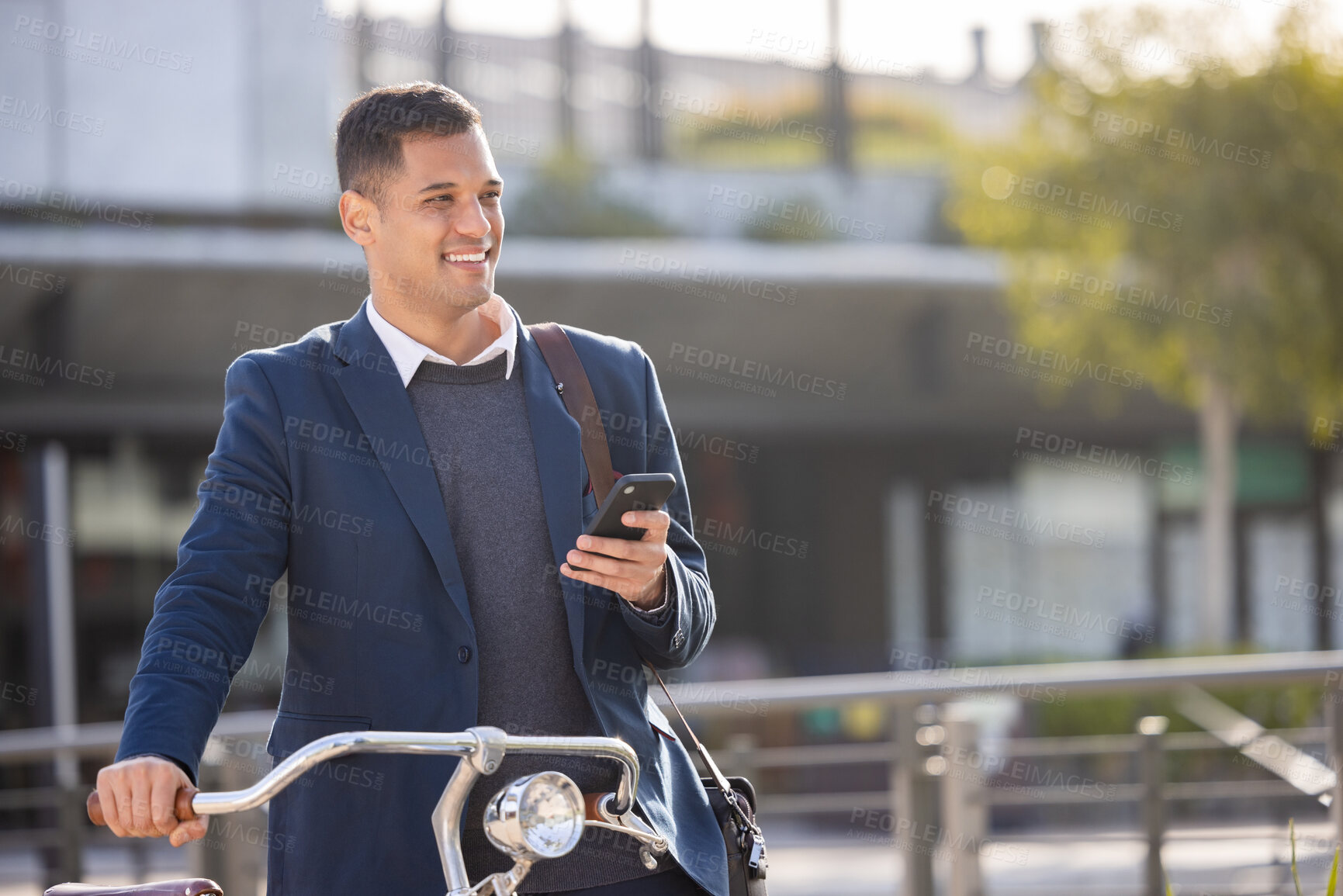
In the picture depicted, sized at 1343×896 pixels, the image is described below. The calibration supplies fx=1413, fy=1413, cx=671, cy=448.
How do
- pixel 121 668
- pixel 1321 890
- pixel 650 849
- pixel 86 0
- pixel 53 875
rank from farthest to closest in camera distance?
pixel 121 668 → pixel 86 0 → pixel 53 875 → pixel 1321 890 → pixel 650 849

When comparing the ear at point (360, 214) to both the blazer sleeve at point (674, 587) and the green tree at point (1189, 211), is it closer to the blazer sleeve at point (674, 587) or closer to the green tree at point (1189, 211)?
the blazer sleeve at point (674, 587)

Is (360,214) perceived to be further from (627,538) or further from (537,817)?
(537,817)

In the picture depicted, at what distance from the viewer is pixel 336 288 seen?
39.2ft

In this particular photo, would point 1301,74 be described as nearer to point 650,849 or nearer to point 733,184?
point 733,184

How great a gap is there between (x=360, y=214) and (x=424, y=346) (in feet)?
0.73

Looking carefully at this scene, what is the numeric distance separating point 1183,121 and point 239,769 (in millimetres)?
10033

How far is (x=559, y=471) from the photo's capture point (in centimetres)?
208

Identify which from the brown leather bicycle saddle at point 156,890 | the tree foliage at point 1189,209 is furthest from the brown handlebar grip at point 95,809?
Answer: the tree foliage at point 1189,209

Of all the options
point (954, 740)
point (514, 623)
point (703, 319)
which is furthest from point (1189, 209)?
point (514, 623)

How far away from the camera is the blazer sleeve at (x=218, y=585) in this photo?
1721mm

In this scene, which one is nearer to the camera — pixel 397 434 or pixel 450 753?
pixel 450 753

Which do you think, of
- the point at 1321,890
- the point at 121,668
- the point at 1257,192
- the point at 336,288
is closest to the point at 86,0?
the point at 336,288

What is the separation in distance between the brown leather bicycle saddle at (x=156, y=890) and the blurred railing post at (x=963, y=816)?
3.48m

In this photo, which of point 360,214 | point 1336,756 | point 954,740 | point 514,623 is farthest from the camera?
point 954,740
